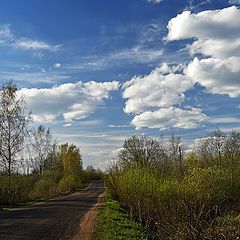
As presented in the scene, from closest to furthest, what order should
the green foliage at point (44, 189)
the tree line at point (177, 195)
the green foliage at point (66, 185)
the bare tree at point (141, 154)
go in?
the tree line at point (177, 195) < the bare tree at point (141, 154) < the green foliage at point (44, 189) < the green foliage at point (66, 185)

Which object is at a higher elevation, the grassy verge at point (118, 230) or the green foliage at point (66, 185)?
the green foliage at point (66, 185)

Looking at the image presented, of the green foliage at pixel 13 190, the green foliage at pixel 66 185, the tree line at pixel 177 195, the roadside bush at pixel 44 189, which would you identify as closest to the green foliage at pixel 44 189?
the roadside bush at pixel 44 189

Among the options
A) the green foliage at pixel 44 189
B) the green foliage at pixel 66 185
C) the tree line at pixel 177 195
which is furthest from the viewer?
the green foliage at pixel 66 185

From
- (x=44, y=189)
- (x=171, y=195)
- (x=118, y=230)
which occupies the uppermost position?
(x=44, y=189)

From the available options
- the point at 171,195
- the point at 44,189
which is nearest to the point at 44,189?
the point at 44,189

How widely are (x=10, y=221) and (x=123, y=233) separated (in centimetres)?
777

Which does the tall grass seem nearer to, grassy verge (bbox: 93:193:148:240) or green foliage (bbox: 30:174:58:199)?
grassy verge (bbox: 93:193:148:240)

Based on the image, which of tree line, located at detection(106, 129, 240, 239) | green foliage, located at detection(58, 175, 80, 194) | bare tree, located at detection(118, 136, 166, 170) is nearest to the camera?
tree line, located at detection(106, 129, 240, 239)

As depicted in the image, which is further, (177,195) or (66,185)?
(66,185)

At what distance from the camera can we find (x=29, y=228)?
65.2ft

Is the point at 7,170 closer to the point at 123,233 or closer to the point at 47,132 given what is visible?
the point at 123,233

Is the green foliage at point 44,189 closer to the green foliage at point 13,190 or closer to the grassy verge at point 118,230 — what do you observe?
the green foliage at point 13,190

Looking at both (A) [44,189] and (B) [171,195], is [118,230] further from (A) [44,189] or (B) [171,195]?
(A) [44,189]

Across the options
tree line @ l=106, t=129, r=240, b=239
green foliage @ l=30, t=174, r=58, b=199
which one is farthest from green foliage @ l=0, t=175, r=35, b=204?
tree line @ l=106, t=129, r=240, b=239
